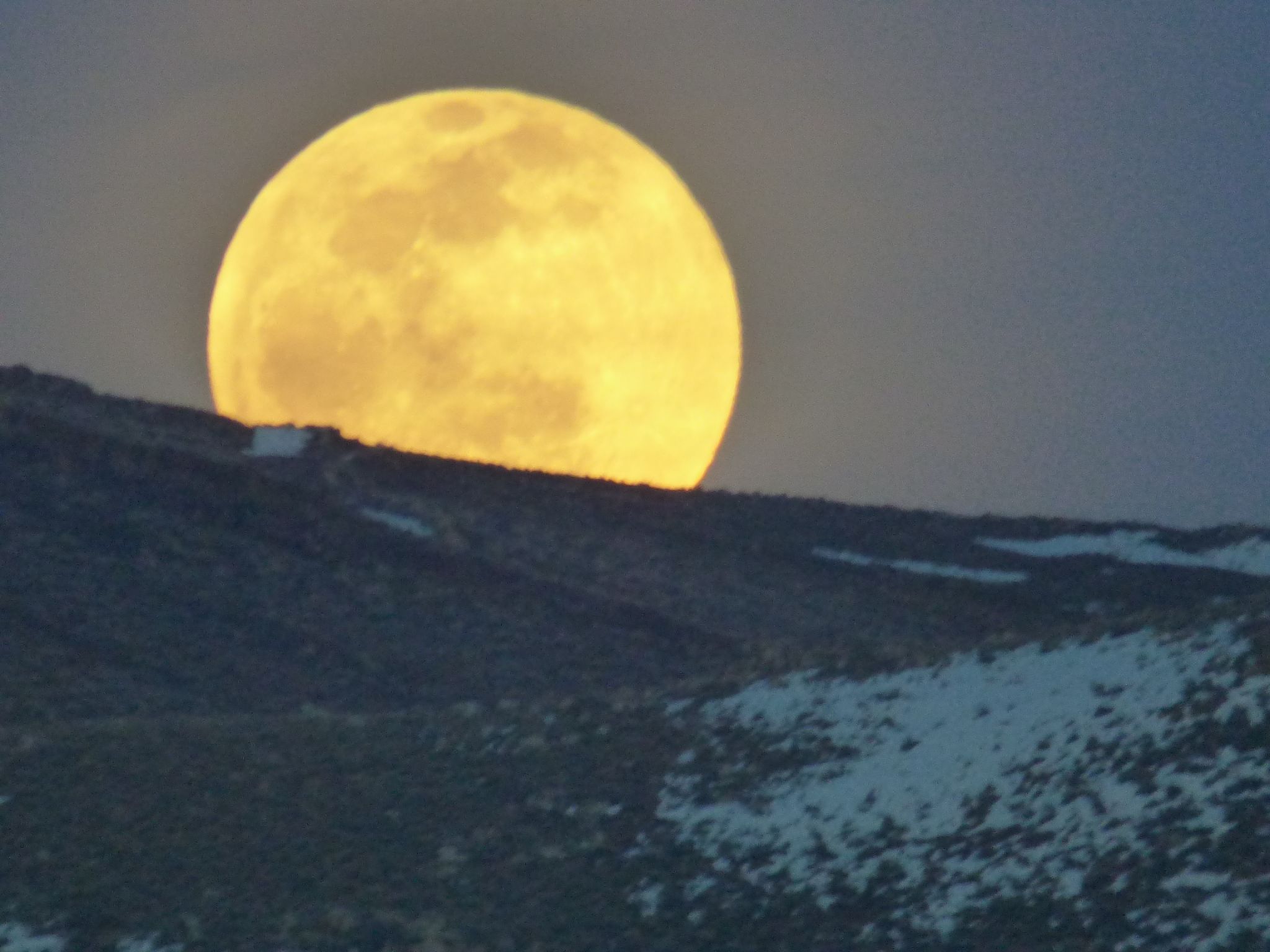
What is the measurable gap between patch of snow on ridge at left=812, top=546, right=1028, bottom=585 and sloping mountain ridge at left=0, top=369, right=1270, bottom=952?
0.31 feet

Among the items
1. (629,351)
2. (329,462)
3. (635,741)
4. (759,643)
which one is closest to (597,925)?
(635,741)

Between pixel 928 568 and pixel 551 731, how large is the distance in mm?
10285

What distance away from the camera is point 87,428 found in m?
22.3

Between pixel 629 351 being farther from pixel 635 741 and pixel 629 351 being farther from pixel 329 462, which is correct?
pixel 635 741

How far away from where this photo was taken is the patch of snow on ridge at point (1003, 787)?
347 inches

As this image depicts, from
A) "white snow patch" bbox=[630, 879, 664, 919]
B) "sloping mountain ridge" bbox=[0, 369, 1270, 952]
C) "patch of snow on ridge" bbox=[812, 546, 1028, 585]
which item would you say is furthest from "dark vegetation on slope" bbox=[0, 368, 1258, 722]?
"white snow patch" bbox=[630, 879, 664, 919]

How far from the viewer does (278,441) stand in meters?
24.2

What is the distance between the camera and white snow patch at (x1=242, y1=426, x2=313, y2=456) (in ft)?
76.8

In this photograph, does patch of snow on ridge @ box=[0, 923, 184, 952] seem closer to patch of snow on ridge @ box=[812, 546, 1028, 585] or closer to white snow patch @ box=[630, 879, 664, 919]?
white snow patch @ box=[630, 879, 664, 919]

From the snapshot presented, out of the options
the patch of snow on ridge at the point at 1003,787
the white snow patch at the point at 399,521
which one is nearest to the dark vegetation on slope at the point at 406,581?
the white snow patch at the point at 399,521

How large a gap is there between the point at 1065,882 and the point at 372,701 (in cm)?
793

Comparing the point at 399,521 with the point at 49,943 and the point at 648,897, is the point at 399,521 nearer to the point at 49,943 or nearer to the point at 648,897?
the point at 648,897

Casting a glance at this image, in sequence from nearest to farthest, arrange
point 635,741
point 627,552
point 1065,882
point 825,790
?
1. point 1065,882
2. point 825,790
3. point 635,741
4. point 627,552

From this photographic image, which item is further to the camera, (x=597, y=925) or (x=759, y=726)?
(x=759, y=726)
